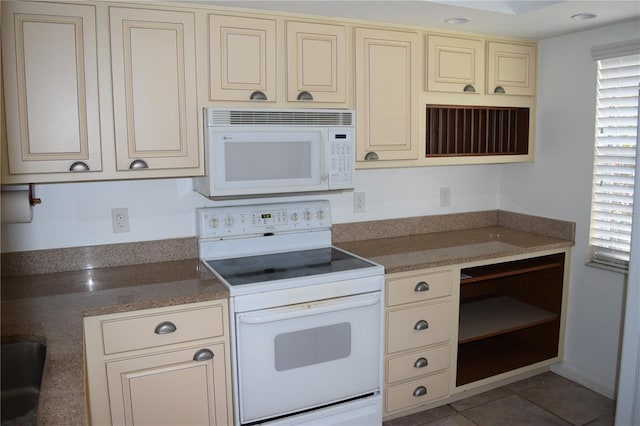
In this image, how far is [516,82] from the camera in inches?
122

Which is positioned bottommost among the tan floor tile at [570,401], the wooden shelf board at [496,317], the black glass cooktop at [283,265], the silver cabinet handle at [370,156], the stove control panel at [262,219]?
the tan floor tile at [570,401]

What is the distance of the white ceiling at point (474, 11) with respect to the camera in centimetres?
231

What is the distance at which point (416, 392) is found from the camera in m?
2.71

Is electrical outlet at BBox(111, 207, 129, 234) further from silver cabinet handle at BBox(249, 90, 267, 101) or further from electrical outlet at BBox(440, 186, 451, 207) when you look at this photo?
electrical outlet at BBox(440, 186, 451, 207)

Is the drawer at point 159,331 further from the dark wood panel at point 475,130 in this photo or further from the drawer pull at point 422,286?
the dark wood panel at point 475,130

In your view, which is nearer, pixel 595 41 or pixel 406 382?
pixel 406 382

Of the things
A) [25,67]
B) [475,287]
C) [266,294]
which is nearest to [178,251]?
→ [266,294]

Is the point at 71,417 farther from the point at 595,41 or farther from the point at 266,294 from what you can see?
the point at 595,41

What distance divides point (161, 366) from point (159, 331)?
0.51 feet

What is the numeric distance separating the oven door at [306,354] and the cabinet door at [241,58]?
0.99 m

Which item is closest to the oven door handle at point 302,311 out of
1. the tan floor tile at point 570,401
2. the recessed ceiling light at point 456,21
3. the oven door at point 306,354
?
the oven door at point 306,354

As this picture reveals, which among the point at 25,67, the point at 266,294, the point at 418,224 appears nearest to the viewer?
the point at 25,67

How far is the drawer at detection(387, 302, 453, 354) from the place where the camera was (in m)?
2.58

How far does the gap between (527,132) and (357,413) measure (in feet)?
6.50
